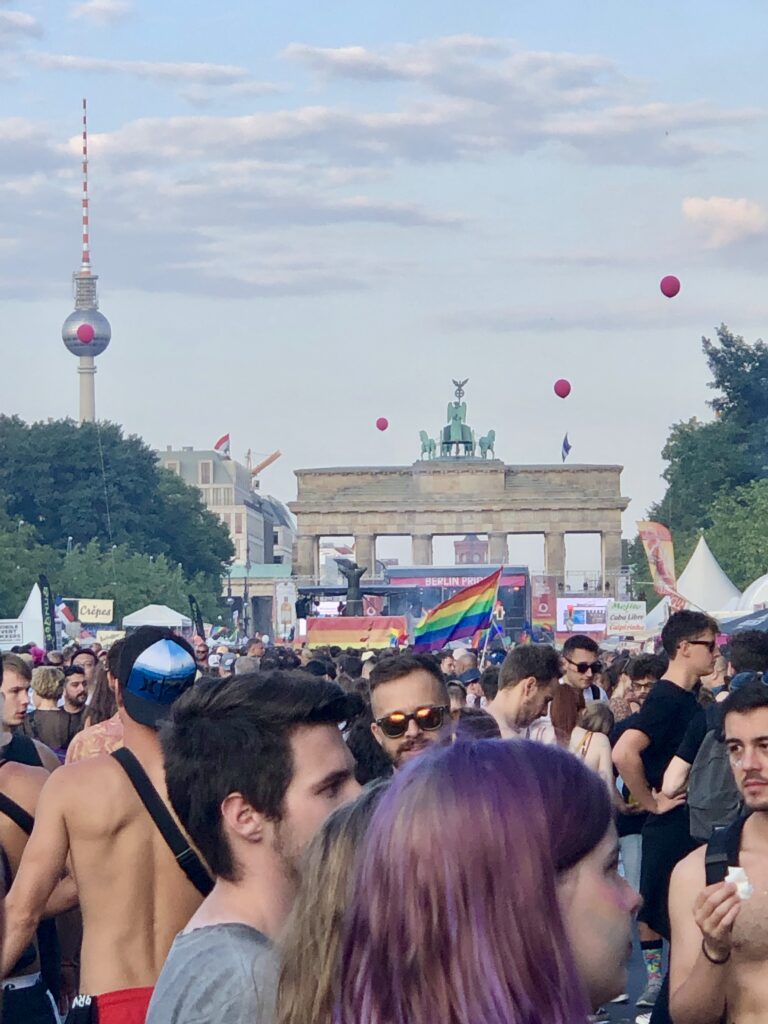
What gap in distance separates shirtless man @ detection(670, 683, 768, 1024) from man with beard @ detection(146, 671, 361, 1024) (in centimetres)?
77

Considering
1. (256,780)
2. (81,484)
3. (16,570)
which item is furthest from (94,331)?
(256,780)

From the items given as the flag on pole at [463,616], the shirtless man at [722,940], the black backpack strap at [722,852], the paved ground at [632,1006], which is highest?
the flag on pole at [463,616]

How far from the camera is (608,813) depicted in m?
2.50

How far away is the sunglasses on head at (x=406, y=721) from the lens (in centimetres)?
587

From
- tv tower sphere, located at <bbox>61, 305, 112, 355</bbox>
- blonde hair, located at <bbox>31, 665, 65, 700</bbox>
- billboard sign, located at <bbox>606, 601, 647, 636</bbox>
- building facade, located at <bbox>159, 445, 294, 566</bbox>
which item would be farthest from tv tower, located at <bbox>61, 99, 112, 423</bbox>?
blonde hair, located at <bbox>31, 665, 65, 700</bbox>

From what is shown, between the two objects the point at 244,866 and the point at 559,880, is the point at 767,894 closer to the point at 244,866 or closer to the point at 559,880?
the point at 244,866

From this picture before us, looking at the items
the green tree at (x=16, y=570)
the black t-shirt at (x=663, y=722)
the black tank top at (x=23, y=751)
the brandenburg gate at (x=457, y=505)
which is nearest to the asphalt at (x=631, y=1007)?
the black t-shirt at (x=663, y=722)

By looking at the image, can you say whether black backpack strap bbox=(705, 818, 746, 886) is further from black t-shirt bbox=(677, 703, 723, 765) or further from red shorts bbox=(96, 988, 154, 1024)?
black t-shirt bbox=(677, 703, 723, 765)

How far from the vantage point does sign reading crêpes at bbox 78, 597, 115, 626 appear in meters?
43.2

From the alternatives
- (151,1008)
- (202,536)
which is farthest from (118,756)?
(202,536)

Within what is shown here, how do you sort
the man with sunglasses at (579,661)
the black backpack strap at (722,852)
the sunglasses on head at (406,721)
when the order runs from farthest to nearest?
the man with sunglasses at (579,661)
the sunglasses on head at (406,721)
the black backpack strap at (722,852)

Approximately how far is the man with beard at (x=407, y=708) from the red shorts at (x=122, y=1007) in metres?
1.64

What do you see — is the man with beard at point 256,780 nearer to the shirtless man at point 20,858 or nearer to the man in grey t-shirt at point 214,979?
the man in grey t-shirt at point 214,979

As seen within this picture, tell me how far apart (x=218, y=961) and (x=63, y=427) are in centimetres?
8750
